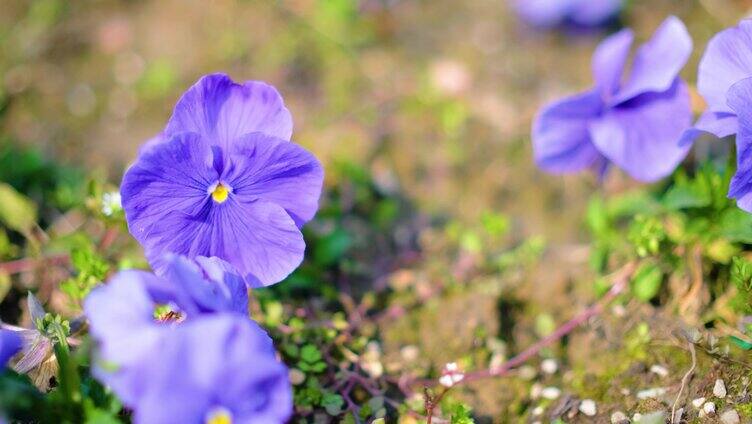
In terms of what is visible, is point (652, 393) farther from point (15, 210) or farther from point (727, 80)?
point (15, 210)

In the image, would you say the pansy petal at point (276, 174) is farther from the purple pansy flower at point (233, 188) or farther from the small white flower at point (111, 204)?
the small white flower at point (111, 204)

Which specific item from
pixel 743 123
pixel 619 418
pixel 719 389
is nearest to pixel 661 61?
pixel 743 123

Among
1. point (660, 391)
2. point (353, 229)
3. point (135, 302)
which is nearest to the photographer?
point (135, 302)

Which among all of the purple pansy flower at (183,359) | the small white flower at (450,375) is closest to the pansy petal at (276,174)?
the purple pansy flower at (183,359)

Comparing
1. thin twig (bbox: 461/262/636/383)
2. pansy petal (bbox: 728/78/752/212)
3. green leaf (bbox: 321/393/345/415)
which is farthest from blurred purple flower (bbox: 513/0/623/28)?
green leaf (bbox: 321/393/345/415)

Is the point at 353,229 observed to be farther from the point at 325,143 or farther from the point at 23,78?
the point at 23,78

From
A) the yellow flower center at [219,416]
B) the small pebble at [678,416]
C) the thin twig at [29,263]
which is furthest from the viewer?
the thin twig at [29,263]

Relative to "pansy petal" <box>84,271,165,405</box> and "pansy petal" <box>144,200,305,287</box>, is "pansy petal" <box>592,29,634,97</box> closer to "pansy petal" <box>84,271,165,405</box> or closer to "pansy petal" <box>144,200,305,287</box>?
"pansy petal" <box>144,200,305,287</box>

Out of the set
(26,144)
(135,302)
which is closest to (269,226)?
(135,302)
